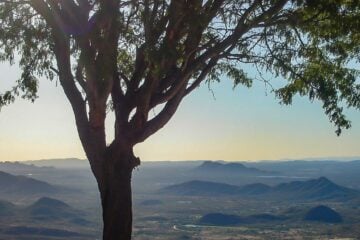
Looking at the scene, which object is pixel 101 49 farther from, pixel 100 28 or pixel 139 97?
pixel 139 97

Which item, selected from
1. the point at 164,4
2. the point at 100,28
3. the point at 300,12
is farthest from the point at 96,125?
the point at 300,12

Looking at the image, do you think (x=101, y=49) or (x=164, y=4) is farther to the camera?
(x=164, y=4)

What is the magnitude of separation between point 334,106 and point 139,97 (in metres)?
4.64

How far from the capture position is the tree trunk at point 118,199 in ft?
38.8

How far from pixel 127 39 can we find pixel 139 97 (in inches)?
127

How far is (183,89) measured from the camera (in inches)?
508

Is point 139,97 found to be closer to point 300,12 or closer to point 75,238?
point 300,12

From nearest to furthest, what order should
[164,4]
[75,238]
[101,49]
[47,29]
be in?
[101,49]
[164,4]
[47,29]
[75,238]

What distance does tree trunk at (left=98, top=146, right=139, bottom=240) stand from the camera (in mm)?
11812

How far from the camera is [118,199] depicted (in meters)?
11.8

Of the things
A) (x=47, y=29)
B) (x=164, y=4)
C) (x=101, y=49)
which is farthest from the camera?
(x=47, y=29)

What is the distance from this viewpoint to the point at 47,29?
46.7 feet

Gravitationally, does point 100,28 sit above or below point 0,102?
above

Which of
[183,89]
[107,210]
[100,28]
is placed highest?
[100,28]
